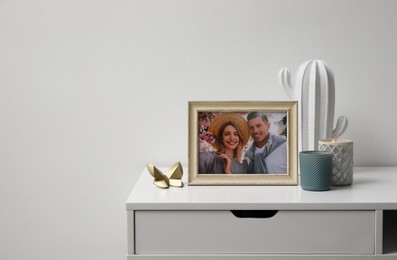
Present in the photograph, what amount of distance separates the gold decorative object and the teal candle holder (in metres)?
0.31

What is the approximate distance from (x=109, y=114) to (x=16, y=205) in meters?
0.39

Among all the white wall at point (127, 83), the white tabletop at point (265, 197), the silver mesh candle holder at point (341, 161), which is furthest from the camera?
the white wall at point (127, 83)

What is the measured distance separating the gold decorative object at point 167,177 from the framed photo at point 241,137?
1.7 inches

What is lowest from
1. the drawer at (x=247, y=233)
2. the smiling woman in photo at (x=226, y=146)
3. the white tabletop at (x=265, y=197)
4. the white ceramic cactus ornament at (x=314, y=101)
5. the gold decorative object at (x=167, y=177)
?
the drawer at (x=247, y=233)

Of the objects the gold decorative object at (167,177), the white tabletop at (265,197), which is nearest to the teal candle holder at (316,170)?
the white tabletop at (265,197)

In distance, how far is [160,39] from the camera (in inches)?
73.5

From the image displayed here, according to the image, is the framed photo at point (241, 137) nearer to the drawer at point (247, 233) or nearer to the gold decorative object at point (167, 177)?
the gold decorative object at point (167, 177)

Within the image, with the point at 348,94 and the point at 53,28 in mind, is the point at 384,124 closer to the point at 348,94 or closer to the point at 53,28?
the point at 348,94

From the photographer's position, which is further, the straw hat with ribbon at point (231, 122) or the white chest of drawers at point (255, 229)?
the straw hat with ribbon at point (231, 122)

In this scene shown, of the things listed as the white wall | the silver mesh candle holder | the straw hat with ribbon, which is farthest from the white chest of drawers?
the white wall

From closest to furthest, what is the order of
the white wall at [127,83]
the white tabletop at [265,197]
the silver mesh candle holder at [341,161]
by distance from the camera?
the white tabletop at [265,197] → the silver mesh candle holder at [341,161] → the white wall at [127,83]

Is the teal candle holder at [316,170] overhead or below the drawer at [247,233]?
overhead

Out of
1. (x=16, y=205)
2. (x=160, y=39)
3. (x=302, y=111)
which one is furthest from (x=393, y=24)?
(x=16, y=205)

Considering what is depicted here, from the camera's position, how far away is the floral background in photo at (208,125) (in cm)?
164
